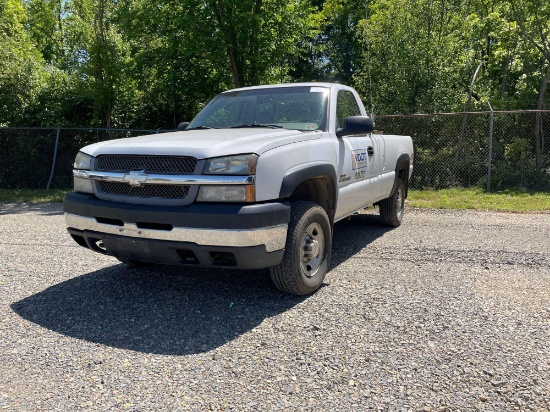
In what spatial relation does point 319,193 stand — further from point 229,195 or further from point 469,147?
point 469,147

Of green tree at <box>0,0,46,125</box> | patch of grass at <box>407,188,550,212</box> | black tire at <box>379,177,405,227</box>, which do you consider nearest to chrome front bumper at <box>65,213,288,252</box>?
black tire at <box>379,177,405,227</box>

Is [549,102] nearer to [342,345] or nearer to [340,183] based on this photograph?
[340,183]

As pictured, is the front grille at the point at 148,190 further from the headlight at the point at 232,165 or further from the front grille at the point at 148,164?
the headlight at the point at 232,165

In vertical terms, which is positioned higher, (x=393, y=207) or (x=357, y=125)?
(x=357, y=125)

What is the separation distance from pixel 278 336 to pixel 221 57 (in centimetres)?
1173

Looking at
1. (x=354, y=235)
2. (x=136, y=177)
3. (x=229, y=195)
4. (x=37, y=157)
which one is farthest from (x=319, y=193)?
(x=37, y=157)

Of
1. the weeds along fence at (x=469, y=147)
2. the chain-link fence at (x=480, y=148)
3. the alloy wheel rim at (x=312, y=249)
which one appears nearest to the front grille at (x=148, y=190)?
the alloy wheel rim at (x=312, y=249)

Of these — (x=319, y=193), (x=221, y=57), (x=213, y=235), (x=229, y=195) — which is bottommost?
(x=213, y=235)

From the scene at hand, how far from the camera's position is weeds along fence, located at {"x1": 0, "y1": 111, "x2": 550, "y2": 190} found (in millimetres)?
12391

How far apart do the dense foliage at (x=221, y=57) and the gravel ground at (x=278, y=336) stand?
9.62m

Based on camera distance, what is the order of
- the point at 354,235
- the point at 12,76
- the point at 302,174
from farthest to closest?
the point at 12,76 → the point at 354,235 → the point at 302,174

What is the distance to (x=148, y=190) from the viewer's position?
3.97 m

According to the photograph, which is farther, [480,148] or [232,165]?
[480,148]

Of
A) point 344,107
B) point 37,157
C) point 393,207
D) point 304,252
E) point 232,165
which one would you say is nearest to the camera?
point 232,165
